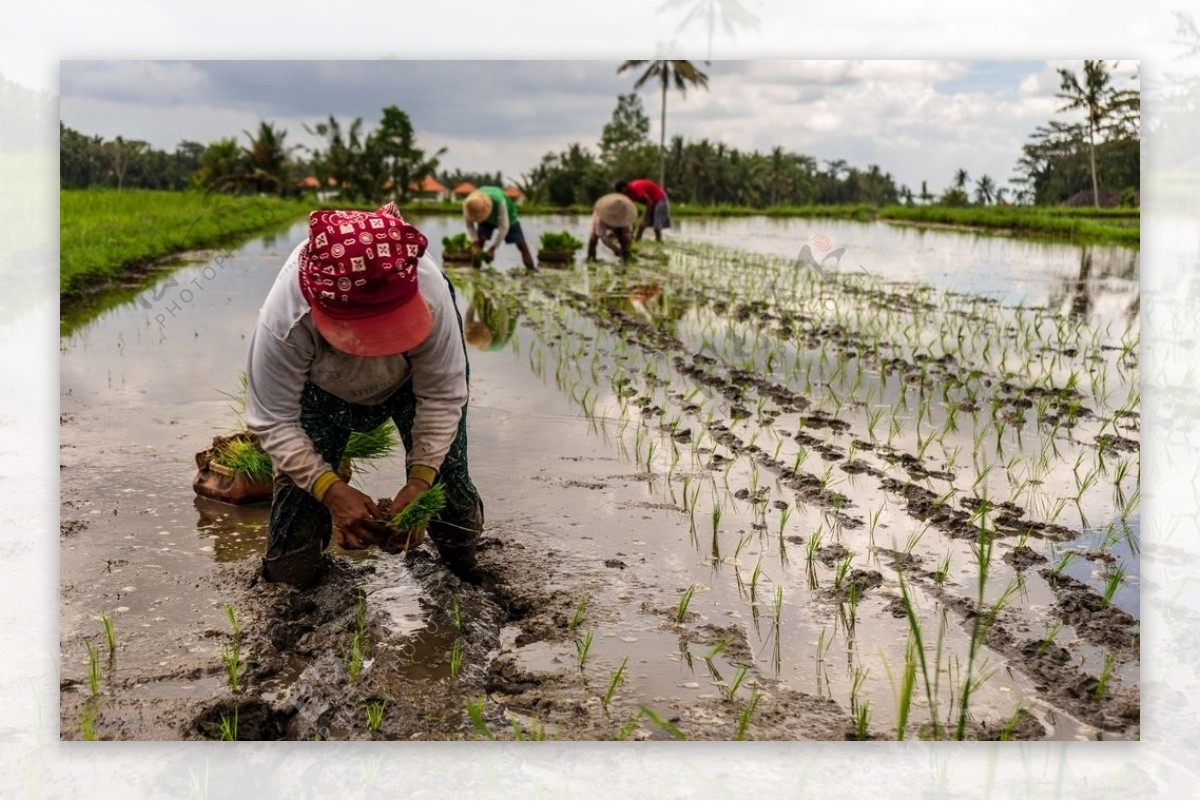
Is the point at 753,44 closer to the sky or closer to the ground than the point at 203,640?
closer to the sky

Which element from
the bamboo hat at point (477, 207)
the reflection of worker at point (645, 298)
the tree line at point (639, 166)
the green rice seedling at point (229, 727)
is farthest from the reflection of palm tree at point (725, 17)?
the bamboo hat at point (477, 207)

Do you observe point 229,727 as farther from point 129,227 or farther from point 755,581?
point 129,227

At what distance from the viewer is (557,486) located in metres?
4.34

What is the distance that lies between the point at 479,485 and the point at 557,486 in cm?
29

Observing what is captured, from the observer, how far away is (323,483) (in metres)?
2.77

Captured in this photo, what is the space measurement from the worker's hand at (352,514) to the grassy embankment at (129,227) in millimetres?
1645

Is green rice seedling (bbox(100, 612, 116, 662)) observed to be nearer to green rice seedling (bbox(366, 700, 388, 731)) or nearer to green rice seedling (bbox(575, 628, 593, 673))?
green rice seedling (bbox(366, 700, 388, 731))

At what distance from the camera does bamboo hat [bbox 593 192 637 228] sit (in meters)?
11.4

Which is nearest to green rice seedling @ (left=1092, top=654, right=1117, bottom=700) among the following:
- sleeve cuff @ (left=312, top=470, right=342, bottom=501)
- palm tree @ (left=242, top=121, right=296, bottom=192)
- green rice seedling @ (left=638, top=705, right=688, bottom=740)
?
green rice seedling @ (left=638, top=705, right=688, bottom=740)

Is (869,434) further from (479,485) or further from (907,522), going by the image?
(479,485)

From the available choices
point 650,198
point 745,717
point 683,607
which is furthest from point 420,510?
point 650,198

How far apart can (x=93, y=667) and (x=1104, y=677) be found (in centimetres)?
231

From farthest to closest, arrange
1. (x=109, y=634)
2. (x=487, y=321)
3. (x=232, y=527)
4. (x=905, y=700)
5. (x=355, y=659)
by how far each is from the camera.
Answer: (x=487, y=321), (x=232, y=527), (x=109, y=634), (x=355, y=659), (x=905, y=700)

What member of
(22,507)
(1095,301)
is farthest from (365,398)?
(1095,301)
